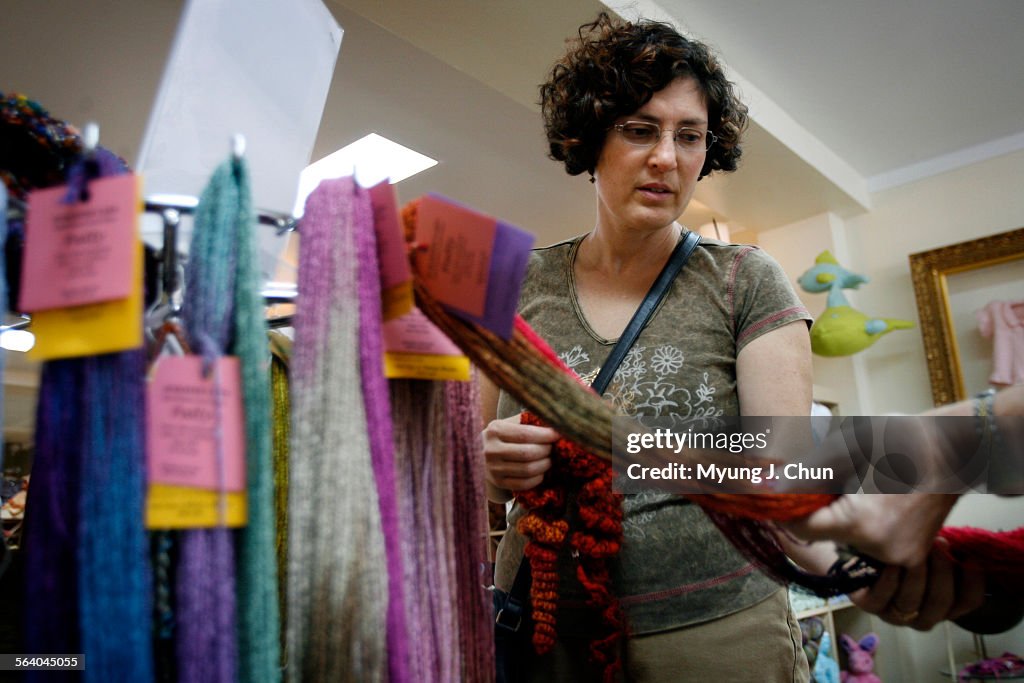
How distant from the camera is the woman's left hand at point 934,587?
1.61ft

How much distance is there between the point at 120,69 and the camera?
2174 mm

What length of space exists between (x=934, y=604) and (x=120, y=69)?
8.12ft

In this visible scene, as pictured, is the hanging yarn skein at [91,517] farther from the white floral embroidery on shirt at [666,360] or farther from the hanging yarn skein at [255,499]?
the white floral embroidery on shirt at [666,360]

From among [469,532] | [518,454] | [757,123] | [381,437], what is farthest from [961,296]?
[381,437]

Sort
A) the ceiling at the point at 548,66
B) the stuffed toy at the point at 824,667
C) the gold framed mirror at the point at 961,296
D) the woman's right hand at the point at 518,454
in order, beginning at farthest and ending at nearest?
1. the gold framed mirror at the point at 961,296
2. the stuffed toy at the point at 824,667
3. the ceiling at the point at 548,66
4. the woman's right hand at the point at 518,454

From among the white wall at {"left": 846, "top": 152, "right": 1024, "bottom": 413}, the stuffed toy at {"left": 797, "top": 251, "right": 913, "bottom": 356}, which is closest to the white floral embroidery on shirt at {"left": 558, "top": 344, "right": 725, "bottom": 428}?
the stuffed toy at {"left": 797, "top": 251, "right": 913, "bottom": 356}

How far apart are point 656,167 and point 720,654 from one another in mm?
560

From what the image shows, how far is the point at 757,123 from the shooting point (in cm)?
249

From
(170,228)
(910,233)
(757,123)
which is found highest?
(757,123)

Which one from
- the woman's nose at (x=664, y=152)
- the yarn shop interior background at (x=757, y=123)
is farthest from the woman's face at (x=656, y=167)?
the yarn shop interior background at (x=757, y=123)

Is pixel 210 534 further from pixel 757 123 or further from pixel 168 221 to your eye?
pixel 757 123

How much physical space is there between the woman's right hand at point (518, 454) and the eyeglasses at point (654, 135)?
419 mm

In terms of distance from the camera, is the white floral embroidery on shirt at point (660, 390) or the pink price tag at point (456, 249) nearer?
the pink price tag at point (456, 249)

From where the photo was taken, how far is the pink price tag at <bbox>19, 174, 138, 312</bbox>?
0.43 meters
